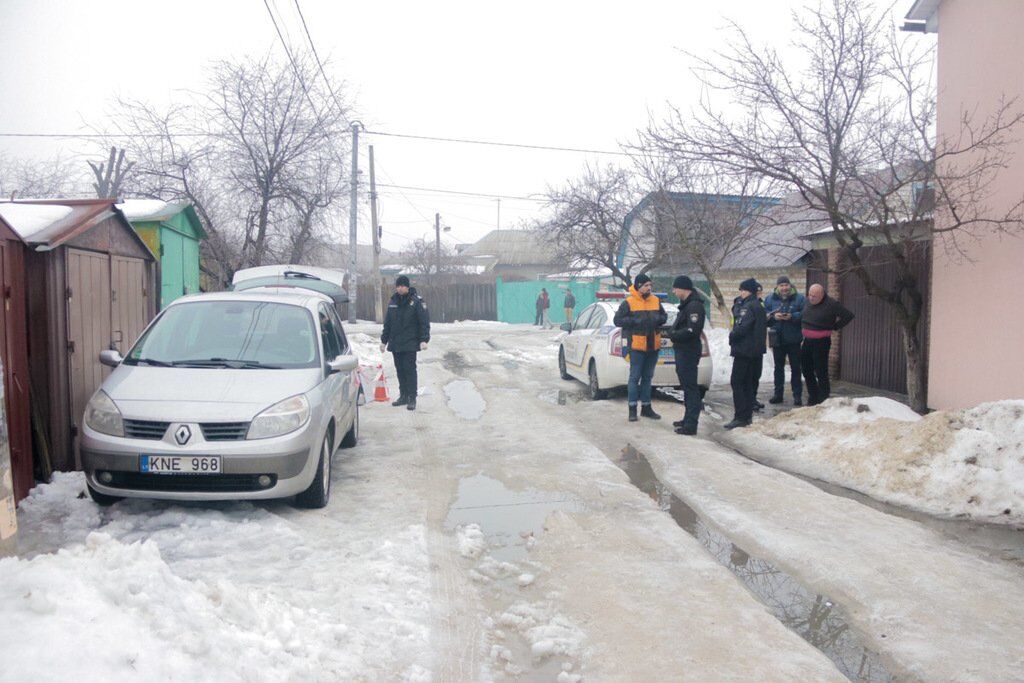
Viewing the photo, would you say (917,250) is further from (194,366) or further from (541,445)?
(194,366)

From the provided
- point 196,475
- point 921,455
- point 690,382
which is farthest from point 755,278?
point 196,475

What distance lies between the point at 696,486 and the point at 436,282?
35306 mm

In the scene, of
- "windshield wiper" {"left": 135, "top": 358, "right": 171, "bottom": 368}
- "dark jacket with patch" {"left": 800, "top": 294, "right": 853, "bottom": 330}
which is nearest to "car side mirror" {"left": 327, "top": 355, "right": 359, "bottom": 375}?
"windshield wiper" {"left": 135, "top": 358, "right": 171, "bottom": 368}

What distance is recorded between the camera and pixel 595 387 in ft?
40.0

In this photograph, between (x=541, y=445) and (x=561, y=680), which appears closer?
(x=561, y=680)

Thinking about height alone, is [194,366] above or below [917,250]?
below

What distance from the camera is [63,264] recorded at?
21.5ft

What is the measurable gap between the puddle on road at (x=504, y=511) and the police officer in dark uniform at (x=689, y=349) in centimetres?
310

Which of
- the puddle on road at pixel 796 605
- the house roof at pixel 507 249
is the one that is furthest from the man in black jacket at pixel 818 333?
the house roof at pixel 507 249

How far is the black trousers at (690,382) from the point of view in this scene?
30.3ft

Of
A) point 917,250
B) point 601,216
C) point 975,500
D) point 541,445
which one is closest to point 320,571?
point 541,445

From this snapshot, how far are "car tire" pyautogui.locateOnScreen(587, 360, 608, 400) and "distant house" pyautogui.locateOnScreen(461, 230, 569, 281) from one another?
44.6 metres

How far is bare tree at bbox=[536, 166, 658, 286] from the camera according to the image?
19.0 meters

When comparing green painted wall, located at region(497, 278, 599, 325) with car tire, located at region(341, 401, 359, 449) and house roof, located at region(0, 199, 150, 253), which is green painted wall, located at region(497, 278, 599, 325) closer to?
car tire, located at region(341, 401, 359, 449)
